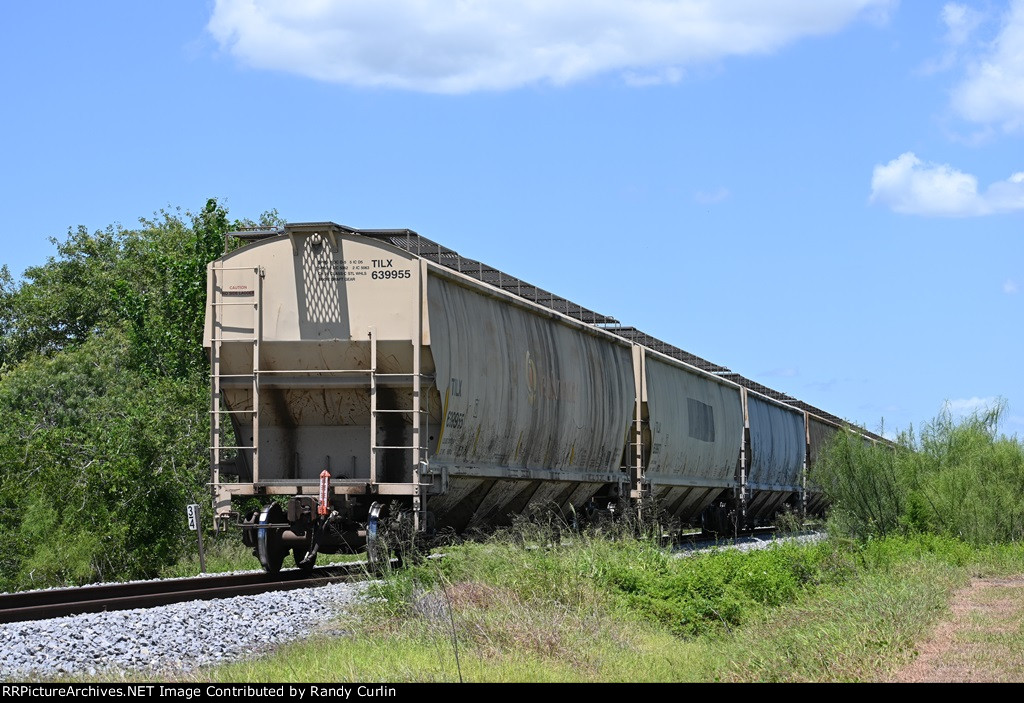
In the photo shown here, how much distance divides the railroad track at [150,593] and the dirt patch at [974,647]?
598 cm

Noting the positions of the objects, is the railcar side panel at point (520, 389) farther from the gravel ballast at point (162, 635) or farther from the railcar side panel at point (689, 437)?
the gravel ballast at point (162, 635)

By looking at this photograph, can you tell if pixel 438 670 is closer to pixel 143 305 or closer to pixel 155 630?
pixel 155 630

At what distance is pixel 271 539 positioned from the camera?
1488 centimetres

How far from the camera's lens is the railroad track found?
11.8 meters

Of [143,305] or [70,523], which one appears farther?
[143,305]

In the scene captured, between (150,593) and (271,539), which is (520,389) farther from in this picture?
(150,593)

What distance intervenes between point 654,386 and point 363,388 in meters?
A: 9.45

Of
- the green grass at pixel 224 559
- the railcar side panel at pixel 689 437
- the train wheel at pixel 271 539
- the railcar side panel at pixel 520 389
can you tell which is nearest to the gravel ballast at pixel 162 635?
the train wheel at pixel 271 539

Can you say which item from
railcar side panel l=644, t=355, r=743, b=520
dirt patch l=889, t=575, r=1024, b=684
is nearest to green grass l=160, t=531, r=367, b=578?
railcar side panel l=644, t=355, r=743, b=520

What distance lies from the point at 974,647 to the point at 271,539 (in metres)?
8.82

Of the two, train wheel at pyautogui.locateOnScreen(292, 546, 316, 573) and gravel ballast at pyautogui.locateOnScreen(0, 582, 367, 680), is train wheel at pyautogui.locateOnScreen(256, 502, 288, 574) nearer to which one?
train wheel at pyautogui.locateOnScreen(292, 546, 316, 573)

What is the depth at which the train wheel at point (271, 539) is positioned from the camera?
1467 centimetres
